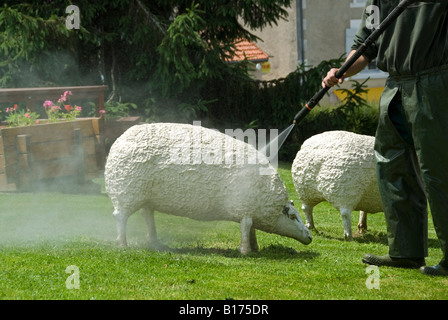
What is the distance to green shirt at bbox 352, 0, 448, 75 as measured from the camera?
448 centimetres

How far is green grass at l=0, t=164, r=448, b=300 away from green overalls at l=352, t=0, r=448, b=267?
40 cm

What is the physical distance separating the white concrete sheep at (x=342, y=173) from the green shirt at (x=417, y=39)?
177 centimetres

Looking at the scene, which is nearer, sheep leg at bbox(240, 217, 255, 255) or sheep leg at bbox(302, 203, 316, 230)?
sheep leg at bbox(240, 217, 255, 255)

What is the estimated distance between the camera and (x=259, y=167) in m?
5.43

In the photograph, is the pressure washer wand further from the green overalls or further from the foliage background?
the foliage background

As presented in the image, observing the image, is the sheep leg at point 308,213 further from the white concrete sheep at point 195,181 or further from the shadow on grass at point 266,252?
the white concrete sheep at point 195,181

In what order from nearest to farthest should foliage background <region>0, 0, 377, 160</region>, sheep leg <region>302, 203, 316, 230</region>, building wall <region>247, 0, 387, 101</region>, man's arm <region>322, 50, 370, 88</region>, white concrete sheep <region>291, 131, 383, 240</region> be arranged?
man's arm <region>322, 50, 370, 88</region>
white concrete sheep <region>291, 131, 383, 240</region>
sheep leg <region>302, 203, 316, 230</region>
foliage background <region>0, 0, 377, 160</region>
building wall <region>247, 0, 387, 101</region>

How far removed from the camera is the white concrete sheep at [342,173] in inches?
250

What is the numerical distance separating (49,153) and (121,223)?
3.56 metres

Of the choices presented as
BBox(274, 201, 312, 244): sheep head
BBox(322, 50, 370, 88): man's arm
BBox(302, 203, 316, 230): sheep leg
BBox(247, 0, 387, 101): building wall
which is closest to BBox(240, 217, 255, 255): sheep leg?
BBox(274, 201, 312, 244): sheep head

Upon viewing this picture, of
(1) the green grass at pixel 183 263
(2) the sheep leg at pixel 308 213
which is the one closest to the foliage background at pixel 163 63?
(1) the green grass at pixel 183 263

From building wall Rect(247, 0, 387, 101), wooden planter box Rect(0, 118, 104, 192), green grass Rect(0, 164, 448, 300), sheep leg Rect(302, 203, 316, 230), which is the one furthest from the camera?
building wall Rect(247, 0, 387, 101)

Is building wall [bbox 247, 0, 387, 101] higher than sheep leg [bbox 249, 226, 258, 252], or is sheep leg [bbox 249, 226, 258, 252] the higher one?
building wall [bbox 247, 0, 387, 101]

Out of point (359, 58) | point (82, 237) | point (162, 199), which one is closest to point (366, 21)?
point (359, 58)
